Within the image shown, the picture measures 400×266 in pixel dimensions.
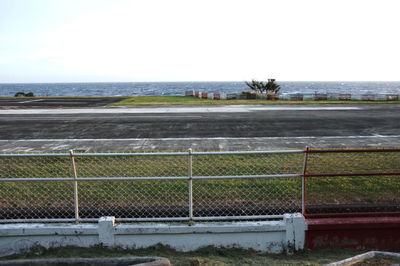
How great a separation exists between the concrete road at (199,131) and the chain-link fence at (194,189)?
341cm

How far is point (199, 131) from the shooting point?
658 inches

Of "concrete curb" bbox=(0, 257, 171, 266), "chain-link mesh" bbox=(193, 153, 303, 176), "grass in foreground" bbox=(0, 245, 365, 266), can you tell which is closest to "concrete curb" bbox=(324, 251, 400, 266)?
"grass in foreground" bbox=(0, 245, 365, 266)

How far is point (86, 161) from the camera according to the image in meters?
10.5

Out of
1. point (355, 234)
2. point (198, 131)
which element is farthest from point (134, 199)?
point (198, 131)

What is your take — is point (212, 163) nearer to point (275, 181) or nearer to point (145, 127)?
point (275, 181)

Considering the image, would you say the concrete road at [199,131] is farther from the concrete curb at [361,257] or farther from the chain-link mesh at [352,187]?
the concrete curb at [361,257]

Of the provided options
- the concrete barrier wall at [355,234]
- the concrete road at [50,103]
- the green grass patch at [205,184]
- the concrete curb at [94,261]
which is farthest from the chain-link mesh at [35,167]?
the concrete road at [50,103]

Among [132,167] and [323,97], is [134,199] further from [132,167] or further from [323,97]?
[323,97]

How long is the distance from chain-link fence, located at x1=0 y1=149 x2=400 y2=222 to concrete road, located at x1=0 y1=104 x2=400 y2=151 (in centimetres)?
341

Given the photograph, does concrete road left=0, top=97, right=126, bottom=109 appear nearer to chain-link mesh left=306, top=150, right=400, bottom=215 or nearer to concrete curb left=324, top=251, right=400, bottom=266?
chain-link mesh left=306, top=150, right=400, bottom=215

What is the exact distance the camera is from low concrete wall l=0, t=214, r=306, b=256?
5.79 meters

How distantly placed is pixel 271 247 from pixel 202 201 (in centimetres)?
176

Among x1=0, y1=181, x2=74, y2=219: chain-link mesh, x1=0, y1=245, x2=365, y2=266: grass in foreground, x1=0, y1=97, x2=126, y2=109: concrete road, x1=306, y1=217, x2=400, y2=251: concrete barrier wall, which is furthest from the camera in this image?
x1=0, y1=97, x2=126, y2=109: concrete road

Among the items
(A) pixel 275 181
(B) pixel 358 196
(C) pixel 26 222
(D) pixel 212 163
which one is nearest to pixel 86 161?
(D) pixel 212 163
